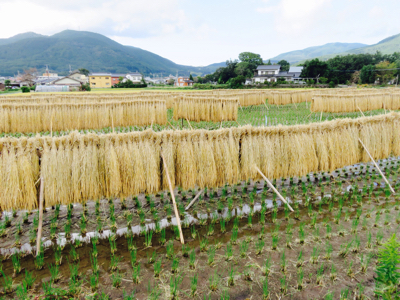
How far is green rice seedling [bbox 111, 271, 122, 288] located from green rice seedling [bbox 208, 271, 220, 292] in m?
1.26

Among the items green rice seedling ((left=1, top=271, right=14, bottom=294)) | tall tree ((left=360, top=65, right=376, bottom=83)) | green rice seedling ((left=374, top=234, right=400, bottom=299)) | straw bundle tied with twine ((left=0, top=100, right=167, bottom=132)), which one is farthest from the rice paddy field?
tall tree ((left=360, top=65, right=376, bottom=83))

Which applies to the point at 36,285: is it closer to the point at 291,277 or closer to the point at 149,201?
the point at 149,201

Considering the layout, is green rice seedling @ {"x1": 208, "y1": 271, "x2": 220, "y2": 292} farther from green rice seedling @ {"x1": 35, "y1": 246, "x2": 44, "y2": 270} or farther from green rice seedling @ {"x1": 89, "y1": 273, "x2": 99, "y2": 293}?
green rice seedling @ {"x1": 35, "y1": 246, "x2": 44, "y2": 270}

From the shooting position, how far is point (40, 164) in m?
4.39

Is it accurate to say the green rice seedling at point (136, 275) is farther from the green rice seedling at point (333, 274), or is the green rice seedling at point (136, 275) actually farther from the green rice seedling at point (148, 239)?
the green rice seedling at point (333, 274)

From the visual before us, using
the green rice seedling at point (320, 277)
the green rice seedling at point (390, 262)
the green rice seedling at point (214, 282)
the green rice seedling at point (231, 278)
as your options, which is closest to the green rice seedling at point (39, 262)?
the green rice seedling at point (214, 282)

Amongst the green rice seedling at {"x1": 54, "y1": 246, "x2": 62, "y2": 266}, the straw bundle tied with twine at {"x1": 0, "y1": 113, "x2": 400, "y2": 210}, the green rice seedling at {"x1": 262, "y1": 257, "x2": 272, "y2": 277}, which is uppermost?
the straw bundle tied with twine at {"x1": 0, "y1": 113, "x2": 400, "y2": 210}

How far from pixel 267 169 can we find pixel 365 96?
15.8m

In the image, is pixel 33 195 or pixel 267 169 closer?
pixel 33 195

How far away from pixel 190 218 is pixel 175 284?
74.4 inches

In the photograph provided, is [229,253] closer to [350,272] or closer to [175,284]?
[175,284]

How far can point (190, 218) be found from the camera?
515 centimetres

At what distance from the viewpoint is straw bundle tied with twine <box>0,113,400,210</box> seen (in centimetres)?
424

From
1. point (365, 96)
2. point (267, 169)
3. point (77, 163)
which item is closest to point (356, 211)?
point (267, 169)
